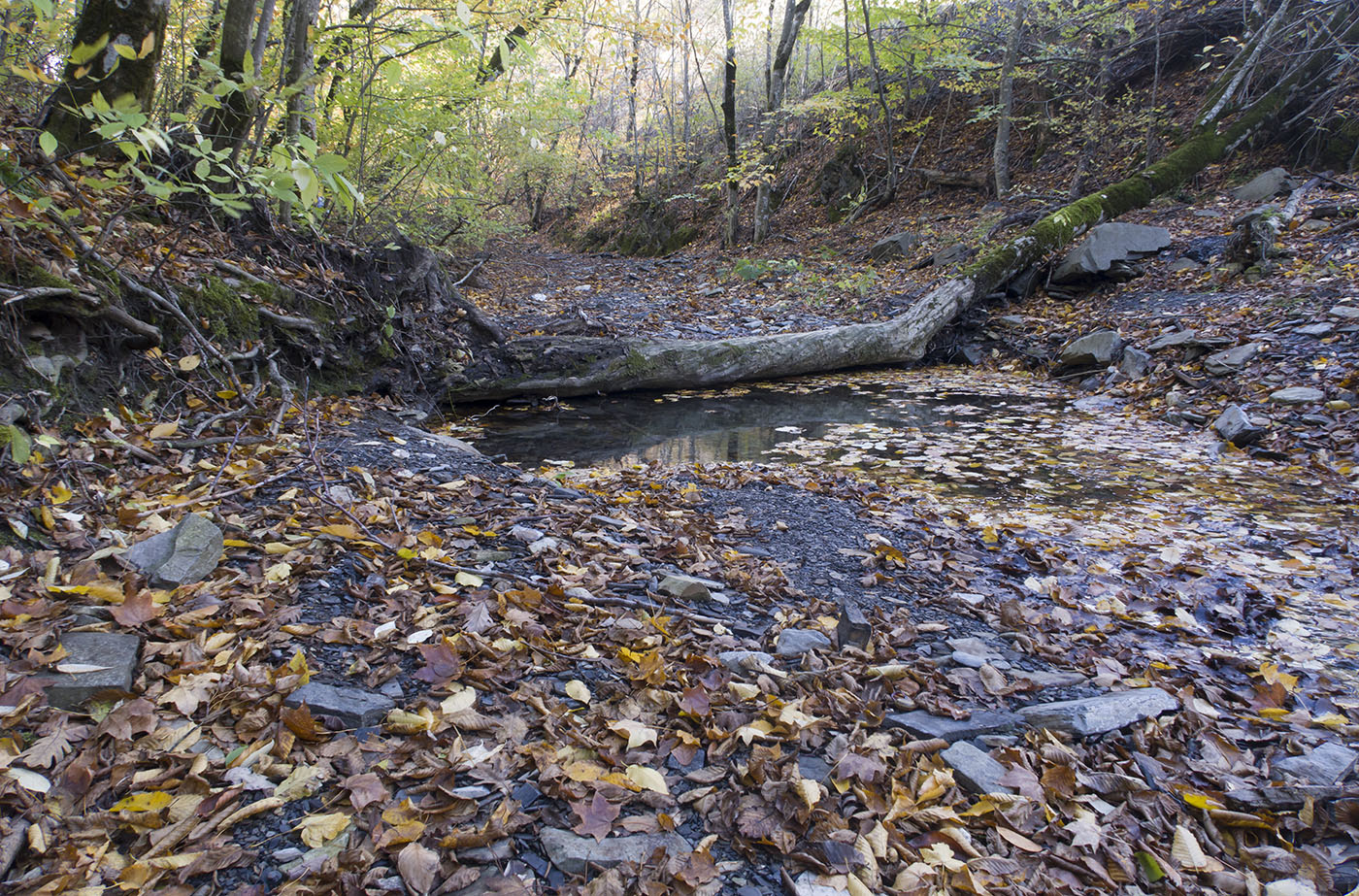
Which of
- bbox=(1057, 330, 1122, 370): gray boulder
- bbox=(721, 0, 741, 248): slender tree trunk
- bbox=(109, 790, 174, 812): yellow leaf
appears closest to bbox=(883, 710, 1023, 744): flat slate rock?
bbox=(109, 790, 174, 812): yellow leaf

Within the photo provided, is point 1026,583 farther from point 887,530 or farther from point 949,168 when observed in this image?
point 949,168

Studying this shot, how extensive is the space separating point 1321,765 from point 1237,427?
4.31 meters

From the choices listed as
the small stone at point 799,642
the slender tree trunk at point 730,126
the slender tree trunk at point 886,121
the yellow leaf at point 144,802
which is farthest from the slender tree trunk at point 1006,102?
the yellow leaf at point 144,802

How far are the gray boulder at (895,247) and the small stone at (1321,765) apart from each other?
1149 cm

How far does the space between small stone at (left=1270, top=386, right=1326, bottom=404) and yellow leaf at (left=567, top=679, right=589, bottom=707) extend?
6360mm

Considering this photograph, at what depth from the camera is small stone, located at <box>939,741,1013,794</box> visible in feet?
5.68

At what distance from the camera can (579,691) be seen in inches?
77.0

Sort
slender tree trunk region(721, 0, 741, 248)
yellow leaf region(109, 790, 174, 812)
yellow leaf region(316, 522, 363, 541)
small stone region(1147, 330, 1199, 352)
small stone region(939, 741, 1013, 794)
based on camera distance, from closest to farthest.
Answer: yellow leaf region(109, 790, 174, 812) < small stone region(939, 741, 1013, 794) < yellow leaf region(316, 522, 363, 541) < small stone region(1147, 330, 1199, 352) < slender tree trunk region(721, 0, 741, 248)

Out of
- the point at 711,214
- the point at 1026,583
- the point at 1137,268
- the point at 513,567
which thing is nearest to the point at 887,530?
the point at 1026,583

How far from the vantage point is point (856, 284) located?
35.3 feet

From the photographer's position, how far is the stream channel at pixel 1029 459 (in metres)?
3.38

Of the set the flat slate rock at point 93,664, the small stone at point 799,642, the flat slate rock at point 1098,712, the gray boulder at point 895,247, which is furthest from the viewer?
the gray boulder at point 895,247

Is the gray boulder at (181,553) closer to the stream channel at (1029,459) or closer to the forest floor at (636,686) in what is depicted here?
the forest floor at (636,686)

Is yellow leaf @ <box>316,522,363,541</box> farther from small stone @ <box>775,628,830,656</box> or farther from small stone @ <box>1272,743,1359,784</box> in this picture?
small stone @ <box>1272,743,1359,784</box>
